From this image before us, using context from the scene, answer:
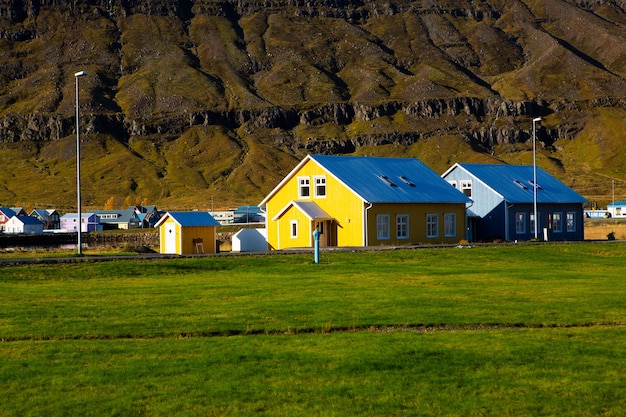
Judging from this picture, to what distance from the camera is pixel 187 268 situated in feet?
130

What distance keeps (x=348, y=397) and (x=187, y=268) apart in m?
26.9

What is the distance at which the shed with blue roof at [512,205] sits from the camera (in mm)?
71875

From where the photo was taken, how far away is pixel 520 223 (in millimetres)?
72812

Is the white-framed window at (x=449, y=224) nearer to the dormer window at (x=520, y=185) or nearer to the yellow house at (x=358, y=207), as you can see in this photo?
the yellow house at (x=358, y=207)

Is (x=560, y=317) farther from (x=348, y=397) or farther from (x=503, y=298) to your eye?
(x=348, y=397)

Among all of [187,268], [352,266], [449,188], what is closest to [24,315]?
[187,268]

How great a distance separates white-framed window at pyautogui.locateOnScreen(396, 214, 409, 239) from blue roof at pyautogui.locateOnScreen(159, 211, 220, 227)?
12035mm

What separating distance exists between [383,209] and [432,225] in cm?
543

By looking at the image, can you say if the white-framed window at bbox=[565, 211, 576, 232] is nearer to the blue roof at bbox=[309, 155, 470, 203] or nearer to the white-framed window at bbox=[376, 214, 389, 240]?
the blue roof at bbox=[309, 155, 470, 203]

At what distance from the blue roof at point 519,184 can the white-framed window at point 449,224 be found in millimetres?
5871

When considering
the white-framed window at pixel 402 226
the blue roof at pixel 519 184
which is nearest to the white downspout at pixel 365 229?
the white-framed window at pixel 402 226

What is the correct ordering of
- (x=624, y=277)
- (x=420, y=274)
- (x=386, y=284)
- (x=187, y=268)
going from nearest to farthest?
(x=386, y=284) → (x=624, y=277) → (x=420, y=274) → (x=187, y=268)

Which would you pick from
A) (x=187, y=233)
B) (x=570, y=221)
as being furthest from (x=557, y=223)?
(x=187, y=233)

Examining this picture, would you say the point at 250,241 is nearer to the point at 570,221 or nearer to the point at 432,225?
the point at 432,225
